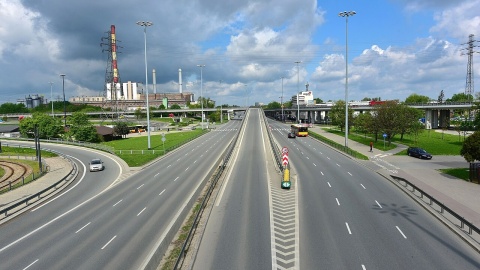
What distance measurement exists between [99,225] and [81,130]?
64.8 meters

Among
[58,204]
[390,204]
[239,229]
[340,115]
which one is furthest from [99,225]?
[340,115]

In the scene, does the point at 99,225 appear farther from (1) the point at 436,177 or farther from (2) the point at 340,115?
(2) the point at 340,115

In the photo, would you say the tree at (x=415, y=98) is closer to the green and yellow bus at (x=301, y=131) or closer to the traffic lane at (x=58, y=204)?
the green and yellow bus at (x=301, y=131)

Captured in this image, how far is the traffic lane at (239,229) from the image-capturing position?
51.1ft

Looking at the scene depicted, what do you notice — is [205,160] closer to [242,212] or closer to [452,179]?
[242,212]

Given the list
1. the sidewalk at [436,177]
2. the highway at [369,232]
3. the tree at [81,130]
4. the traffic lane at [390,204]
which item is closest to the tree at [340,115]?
the sidewalk at [436,177]

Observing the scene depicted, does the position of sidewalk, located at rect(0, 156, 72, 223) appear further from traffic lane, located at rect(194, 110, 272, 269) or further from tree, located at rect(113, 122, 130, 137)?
tree, located at rect(113, 122, 130, 137)

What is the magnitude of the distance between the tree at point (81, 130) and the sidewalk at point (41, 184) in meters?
26.8

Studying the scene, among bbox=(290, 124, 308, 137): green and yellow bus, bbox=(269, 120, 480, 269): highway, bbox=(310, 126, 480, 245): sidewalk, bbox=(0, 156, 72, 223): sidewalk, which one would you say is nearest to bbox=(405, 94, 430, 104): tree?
bbox=(290, 124, 308, 137): green and yellow bus

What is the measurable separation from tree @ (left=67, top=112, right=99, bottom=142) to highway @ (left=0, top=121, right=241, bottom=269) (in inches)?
1820

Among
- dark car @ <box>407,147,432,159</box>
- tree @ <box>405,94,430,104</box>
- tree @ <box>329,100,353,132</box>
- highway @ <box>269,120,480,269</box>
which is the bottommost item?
highway @ <box>269,120,480,269</box>

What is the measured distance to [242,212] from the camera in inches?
907

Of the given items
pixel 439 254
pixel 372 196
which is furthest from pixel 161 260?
pixel 372 196

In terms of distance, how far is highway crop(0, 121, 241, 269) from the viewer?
1648 cm
